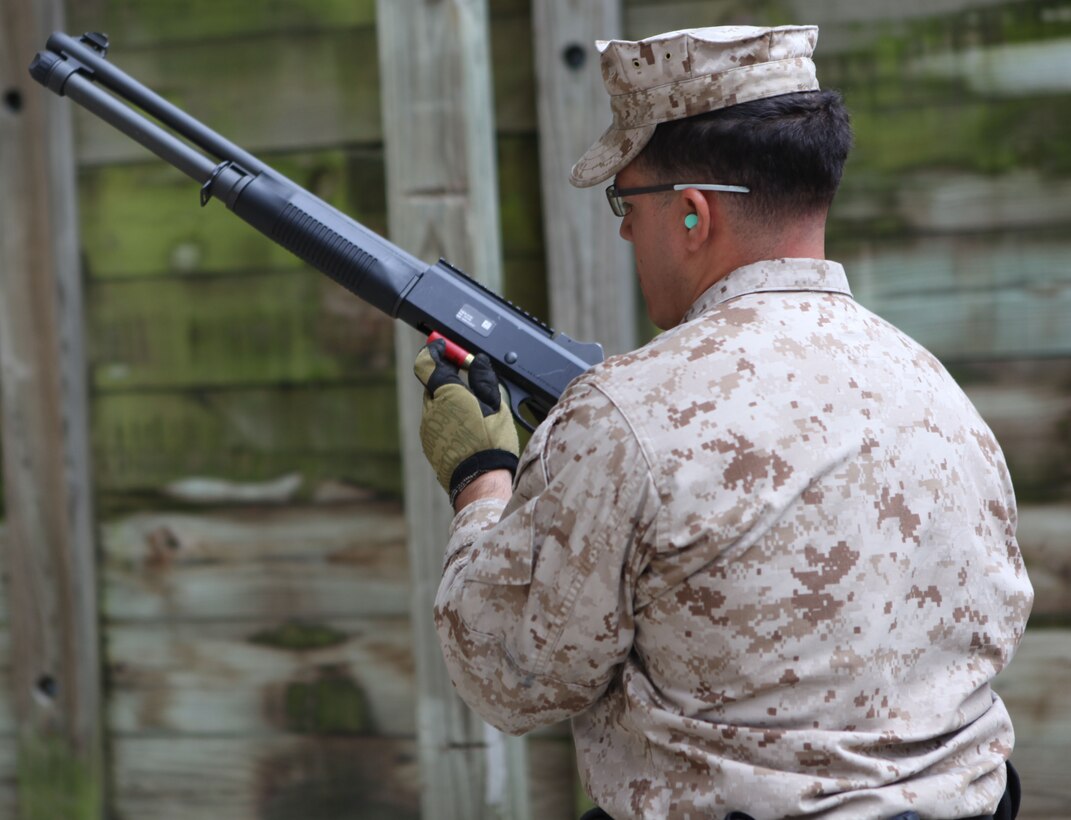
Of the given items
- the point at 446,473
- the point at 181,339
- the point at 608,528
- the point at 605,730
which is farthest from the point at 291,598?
the point at 608,528

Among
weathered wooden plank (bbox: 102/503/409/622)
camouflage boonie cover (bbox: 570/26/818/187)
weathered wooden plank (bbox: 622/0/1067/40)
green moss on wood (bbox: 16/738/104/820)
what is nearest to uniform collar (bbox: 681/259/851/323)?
camouflage boonie cover (bbox: 570/26/818/187)

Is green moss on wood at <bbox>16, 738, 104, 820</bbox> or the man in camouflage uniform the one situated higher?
the man in camouflage uniform

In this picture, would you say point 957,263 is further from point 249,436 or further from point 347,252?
point 249,436

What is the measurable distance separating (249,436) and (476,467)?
1246mm

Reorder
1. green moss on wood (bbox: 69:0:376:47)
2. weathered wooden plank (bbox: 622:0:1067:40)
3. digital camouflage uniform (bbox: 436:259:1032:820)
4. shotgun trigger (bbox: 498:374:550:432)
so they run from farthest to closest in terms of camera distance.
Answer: green moss on wood (bbox: 69:0:376:47) → weathered wooden plank (bbox: 622:0:1067:40) → shotgun trigger (bbox: 498:374:550:432) → digital camouflage uniform (bbox: 436:259:1032:820)

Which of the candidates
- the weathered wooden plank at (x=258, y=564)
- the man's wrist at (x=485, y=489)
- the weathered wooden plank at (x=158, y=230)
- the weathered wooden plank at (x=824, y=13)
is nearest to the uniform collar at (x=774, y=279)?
the man's wrist at (x=485, y=489)

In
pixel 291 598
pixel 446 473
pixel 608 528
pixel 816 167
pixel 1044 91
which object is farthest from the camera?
pixel 291 598

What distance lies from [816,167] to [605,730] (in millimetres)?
731

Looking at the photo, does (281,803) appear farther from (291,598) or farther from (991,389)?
(991,389)

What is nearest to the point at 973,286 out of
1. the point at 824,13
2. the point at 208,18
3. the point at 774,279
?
the point at 824,13

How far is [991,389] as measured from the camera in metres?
2.53

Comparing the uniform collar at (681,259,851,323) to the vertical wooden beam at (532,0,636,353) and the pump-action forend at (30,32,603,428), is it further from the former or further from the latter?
the vertical wooden beam at (532,0,636,353)

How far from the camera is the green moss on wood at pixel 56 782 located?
114 inches

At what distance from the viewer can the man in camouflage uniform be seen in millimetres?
1305
